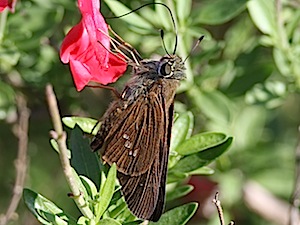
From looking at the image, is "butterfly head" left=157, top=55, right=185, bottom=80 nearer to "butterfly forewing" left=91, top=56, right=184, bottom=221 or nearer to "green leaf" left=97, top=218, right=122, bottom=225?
"butterfly forewing" left=91, top=56, right=184, bottom=221

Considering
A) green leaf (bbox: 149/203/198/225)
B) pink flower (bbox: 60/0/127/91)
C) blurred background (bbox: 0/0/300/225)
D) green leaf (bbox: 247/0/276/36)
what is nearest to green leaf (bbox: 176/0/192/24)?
blurred background (bbox: 0/0/300/225)

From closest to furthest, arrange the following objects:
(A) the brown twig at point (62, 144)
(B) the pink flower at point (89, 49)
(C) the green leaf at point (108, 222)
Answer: (A) the brown twig at point (62, 144) < (C) the green leaf at point (108, 222) < (B) the pink flower at point (89, 49)

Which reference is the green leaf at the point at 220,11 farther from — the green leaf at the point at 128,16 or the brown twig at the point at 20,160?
the brown twig at the point at 20,160

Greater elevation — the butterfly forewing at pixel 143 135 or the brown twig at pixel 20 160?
the butterfly forewing at pixel 143 135

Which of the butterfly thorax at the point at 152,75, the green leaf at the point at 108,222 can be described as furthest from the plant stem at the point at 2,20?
the green leaf at the point at 108,222

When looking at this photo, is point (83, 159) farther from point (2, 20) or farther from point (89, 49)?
point (2, 20)

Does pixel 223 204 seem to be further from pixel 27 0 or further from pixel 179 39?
pixel 27 0
